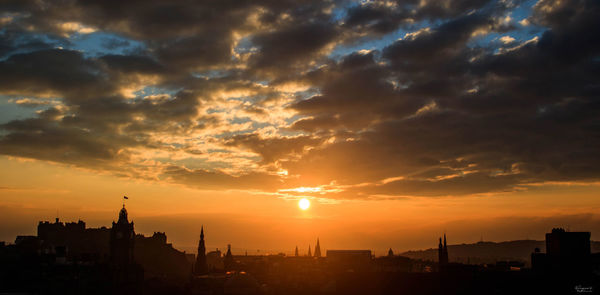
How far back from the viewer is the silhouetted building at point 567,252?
406 ft

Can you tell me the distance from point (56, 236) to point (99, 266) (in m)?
66.9

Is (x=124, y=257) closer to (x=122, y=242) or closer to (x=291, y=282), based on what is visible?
(x=122, y=242)

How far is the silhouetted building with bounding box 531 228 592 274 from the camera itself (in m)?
124

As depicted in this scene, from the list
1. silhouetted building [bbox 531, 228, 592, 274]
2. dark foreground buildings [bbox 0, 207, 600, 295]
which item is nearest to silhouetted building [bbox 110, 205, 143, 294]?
dark foreground buildings [bbox 0, 207, 600, 295]

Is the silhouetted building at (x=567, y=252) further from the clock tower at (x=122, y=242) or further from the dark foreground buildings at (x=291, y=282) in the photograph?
the clock tower at (x=122, y=242)

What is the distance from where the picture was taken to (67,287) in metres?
121

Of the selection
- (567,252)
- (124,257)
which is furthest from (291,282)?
(567,252)

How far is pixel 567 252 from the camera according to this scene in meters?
127

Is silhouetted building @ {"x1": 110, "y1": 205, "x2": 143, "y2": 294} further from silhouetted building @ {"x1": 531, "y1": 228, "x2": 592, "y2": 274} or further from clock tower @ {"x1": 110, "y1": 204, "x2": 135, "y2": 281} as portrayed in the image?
silhouetted building @ {"x1": 531, "y1": 228, "x2": 592, "y2": 274}

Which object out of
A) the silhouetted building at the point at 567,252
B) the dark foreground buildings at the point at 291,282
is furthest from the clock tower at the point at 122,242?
the silhouetted building at the point at 567,252

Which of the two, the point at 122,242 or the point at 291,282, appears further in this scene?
the point at 291,282

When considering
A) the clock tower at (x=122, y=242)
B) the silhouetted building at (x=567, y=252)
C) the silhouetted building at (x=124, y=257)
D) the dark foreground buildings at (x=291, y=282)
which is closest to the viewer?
the dark foreground buildings at (x=291, y=282)

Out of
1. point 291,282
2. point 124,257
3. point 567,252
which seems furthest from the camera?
point 291,282

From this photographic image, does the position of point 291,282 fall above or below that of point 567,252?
below
